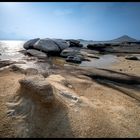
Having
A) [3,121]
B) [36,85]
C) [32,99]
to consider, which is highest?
[36,85]

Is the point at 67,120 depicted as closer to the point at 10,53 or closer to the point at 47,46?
the point at 47,46

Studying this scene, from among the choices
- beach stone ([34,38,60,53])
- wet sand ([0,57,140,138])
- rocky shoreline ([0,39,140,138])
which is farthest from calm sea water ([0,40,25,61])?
wet sand ([0,57,140,138])

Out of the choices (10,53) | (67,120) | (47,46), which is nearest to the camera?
(67,120)

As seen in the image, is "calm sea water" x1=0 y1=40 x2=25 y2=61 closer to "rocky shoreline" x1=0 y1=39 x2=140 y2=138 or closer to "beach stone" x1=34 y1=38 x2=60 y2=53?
"beach stone" x1=34 y1=38 x2=60 y2=53

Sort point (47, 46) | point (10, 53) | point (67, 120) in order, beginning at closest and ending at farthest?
point (67, 120) < point (47, 46) < point (10, 53)

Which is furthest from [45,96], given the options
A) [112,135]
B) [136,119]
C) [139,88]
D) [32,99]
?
[139,88]

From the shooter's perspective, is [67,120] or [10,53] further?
[10,53]

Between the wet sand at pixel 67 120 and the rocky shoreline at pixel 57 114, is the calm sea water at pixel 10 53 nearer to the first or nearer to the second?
the rocky shoreline at pixel 57 114

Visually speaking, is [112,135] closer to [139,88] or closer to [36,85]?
[36,85]

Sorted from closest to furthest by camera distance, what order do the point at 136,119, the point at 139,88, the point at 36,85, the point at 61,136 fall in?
1. the point at 61,136
2. the point at 36,85
3. the point at 136,119
4. the point at 139,88

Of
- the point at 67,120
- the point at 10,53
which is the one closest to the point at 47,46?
the point at 10,53

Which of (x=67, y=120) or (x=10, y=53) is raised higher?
(x=67, y=120)

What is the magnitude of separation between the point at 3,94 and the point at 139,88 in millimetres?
5560

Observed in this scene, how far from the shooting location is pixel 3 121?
401 centimetres
